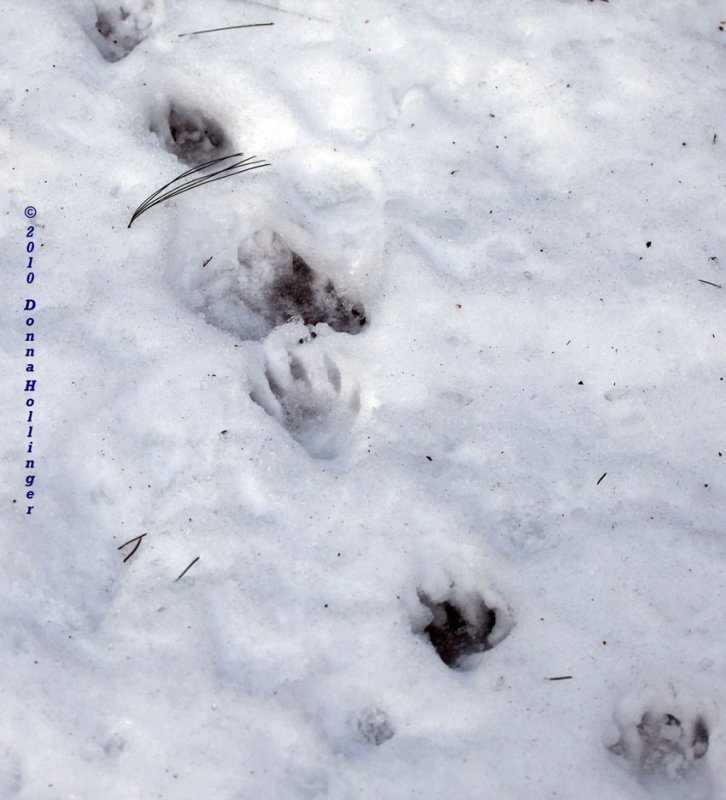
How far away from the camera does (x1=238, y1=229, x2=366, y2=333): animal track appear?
6.56 ft

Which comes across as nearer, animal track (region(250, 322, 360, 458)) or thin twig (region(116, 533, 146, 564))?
thin twig (region(116, 533, 146, 564))

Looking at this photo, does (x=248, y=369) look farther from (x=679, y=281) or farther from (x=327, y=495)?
(x=679, y=281)

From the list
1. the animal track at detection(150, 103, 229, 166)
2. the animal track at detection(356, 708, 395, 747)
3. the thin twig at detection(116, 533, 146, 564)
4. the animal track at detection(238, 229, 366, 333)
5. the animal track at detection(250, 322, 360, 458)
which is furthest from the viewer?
the animal track at detection(150, 103, 229, 166)

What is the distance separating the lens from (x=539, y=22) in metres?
2.21

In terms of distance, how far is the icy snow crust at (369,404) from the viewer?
1.63m

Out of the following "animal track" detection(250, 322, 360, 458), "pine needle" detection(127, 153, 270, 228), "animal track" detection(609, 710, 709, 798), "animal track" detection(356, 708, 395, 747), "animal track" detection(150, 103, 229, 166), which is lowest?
"animal track" detection(609, 710, 709, 798)

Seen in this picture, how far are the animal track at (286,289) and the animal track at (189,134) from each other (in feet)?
0.97

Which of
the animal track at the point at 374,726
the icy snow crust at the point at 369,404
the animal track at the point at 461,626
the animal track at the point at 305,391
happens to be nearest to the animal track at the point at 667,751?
the icy snow crust at the point at 369,404

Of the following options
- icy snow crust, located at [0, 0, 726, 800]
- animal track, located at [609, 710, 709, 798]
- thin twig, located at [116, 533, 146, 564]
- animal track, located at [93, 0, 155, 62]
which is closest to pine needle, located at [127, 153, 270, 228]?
icy snow crust, located at [0, 0, 726, 800]

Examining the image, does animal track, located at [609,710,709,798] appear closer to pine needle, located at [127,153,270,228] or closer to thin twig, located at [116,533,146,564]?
thin twig, located at [116,533,146,564]

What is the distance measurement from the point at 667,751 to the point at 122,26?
89.1 inches

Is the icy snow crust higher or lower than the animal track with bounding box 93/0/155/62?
lower

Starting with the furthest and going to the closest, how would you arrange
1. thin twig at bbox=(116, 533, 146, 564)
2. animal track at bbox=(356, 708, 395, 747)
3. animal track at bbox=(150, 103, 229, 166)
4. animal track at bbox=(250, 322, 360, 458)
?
animal track at bbox=(150, 103, 229, 166) → animal track at bbox=(250, 322, 360, 458) → thin twig at bbox=(116, 533, 146, 564) → animal track at bbox=(356, 708, 395, 747)

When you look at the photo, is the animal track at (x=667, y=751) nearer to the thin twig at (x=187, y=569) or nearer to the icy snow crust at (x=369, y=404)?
the icy snow crust at (x=369, y=404)
